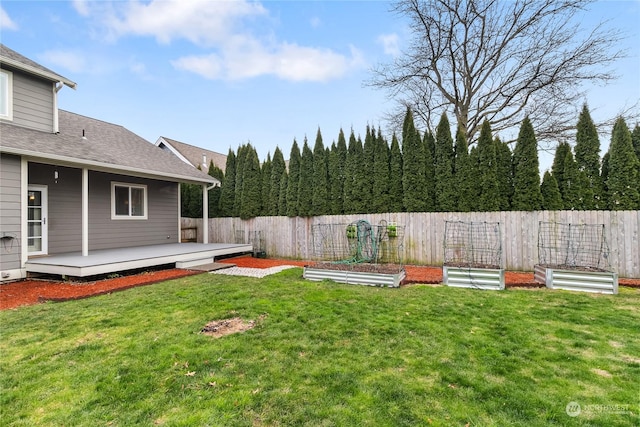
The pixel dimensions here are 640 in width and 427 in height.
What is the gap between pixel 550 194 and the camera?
7.86 m

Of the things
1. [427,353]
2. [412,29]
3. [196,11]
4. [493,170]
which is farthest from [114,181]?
[412,29]

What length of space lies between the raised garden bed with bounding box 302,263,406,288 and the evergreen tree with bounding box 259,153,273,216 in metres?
5.35

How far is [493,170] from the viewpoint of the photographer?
8461mm

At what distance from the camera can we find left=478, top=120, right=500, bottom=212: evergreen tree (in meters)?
8.41

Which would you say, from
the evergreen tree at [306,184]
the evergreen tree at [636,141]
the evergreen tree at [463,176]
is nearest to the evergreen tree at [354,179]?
the evergreen tree at [306,184]

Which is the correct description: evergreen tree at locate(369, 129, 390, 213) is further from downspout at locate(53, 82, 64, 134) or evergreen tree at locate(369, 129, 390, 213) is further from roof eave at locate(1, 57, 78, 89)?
downspout at locate(53, 82, 64, 134)

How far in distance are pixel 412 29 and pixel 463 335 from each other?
13432mm

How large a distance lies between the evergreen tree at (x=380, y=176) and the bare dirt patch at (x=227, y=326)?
6493mm

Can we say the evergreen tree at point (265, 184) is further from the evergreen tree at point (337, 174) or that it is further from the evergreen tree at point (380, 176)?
the evergreen tree at point (380, 176)

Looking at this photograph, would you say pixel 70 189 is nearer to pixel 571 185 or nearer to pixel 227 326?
pixel 227 326

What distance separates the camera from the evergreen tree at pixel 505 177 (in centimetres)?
835

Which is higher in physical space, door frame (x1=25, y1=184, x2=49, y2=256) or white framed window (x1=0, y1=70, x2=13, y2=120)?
white framed window (x1=0, y1=70, x2=13, y2=120)

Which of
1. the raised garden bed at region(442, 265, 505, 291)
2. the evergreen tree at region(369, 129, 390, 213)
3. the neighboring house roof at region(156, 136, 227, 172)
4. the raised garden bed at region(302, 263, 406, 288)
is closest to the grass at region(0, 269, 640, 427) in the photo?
the raised garden bed at region(442, 265, 505, 291)

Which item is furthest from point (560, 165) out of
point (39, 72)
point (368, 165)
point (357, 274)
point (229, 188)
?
point (39, 72)
